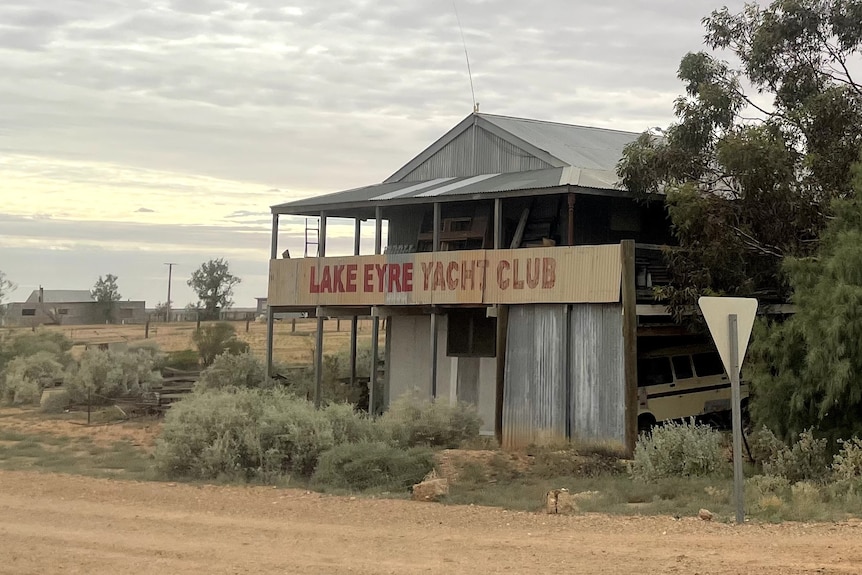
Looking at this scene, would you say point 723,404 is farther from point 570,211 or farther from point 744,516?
point 744,516

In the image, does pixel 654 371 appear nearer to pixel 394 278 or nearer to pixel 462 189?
pixel 462 189

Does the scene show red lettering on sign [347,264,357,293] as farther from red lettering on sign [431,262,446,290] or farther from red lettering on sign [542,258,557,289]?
red lettering on sign [542,258,557,289]

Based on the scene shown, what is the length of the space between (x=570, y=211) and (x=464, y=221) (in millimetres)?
5312

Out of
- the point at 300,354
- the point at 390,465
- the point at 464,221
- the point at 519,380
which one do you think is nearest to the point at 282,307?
the point at 464,221

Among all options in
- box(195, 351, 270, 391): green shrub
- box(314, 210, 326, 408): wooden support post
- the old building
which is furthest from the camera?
box(195, 351, 270, 391): green shrub

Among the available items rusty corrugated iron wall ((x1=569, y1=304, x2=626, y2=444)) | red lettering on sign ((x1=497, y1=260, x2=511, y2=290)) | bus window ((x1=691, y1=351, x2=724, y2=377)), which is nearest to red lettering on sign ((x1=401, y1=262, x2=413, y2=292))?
red lettering on sign ((x1=497, y1=260, x2=511, y2=290))

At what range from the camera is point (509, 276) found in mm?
20250

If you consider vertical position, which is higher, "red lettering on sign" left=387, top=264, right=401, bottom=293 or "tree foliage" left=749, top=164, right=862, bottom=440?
"red lettering on sign" left=387, top=264, right=401, bottom=293

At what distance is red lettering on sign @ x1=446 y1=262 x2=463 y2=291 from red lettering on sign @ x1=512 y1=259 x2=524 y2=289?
1576 millimetres

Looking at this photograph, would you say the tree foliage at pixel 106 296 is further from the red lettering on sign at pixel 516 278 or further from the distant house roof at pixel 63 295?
the red lettering on sign at pixel 516 278

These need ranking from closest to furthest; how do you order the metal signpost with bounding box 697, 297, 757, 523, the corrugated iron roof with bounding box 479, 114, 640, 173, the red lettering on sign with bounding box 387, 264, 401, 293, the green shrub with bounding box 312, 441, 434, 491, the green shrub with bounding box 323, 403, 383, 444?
the metal signpost with bounding box 697, 297, 757, 523 → the green shrub with bounding box 312, 441, 434, 491 → the green shrub with bounding box 323, 403, 383, 444 → the red lettering on sign with bounding box 387, 264, 401, 293 → the corrugated iron roof with bounding box 479, 114, 640, 173

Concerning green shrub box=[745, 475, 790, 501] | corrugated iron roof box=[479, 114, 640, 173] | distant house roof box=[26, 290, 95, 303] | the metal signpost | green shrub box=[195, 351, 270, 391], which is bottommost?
green shrub box=[745, 475, 790, 501]

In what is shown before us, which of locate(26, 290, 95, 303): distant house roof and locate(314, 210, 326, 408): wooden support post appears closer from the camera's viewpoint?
locate(314, 210, 326, 408): wooden support post

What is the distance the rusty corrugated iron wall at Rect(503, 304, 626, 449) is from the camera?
724 inches
